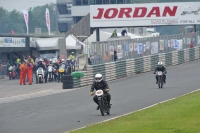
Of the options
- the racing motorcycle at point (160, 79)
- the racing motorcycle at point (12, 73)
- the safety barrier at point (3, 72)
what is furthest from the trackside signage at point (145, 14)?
the racing motorcycle at point (160, 79)

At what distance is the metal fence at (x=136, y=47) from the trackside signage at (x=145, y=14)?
2.79 meters

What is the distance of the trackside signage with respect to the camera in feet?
164

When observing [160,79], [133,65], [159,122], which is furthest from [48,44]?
[159,122]

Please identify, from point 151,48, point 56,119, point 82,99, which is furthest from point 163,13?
point 56,119

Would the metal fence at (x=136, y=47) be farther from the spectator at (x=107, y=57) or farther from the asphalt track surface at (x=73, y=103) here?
the asphalt track surface at (x=73, y=103)

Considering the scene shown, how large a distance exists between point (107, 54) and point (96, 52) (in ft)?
4.18

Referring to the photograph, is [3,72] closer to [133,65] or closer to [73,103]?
[133,65]

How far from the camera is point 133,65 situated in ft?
122

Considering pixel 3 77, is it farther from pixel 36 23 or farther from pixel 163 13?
pixel 36 23

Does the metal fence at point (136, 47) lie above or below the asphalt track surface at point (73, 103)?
above

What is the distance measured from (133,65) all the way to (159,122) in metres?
23.8

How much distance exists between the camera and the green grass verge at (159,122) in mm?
12148

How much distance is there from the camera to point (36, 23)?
97312 millimetres

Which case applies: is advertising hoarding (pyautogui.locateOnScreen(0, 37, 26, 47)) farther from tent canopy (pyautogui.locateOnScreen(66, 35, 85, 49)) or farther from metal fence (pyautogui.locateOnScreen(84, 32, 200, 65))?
metal fence (pyautogui.locateOnScreen(84, 32, 200, 65))
